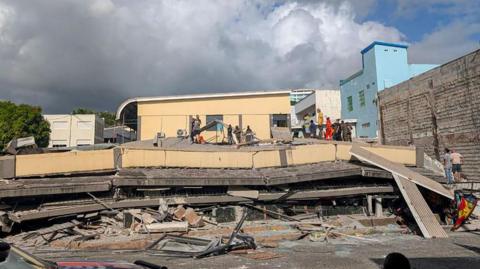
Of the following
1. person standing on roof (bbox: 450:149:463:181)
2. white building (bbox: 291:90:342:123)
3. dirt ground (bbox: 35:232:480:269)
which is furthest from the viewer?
white building (bbox: 291:90:342:123)

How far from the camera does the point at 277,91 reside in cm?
2462

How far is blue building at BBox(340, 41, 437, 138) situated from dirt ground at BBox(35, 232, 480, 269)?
1766 cm

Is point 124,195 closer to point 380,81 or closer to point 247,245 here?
point 247,245

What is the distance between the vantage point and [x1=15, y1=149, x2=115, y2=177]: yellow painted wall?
11547mm

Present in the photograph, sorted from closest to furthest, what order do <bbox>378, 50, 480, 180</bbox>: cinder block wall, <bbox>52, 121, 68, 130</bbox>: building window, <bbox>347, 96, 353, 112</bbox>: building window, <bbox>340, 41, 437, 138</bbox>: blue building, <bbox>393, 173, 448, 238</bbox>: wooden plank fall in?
<bbox>393, 173, 448, 238</bbox>: wooden plank → <bbox>378, 50, 480, 180</bbox>: cinder block wall → <bbox>340, 41, 437, 138</bbox>: blue building → <bbox>347, 96, 353, 112</bbox>: building window → <bbox>52, 121, 68, 130</bbox>: building window

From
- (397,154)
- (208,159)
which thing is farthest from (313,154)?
(208,159)

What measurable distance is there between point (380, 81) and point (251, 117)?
1033 centimetres

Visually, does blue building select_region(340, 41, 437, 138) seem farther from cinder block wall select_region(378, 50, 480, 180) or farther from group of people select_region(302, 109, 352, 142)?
group of people select_region(302, 109, 352, 142)

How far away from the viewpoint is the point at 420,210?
446 inches

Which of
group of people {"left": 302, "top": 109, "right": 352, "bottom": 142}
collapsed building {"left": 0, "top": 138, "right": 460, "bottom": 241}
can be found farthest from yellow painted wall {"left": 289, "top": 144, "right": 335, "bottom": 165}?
group of people {"left": 302, "top": 109, "right": 352, "bottom": 142}

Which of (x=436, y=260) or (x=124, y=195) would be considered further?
(x=124, y=195)

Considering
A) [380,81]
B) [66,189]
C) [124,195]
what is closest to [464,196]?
[124,195]

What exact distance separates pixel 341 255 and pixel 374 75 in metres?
21.5

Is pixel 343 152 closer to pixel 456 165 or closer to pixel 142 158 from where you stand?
pixel 456 165
